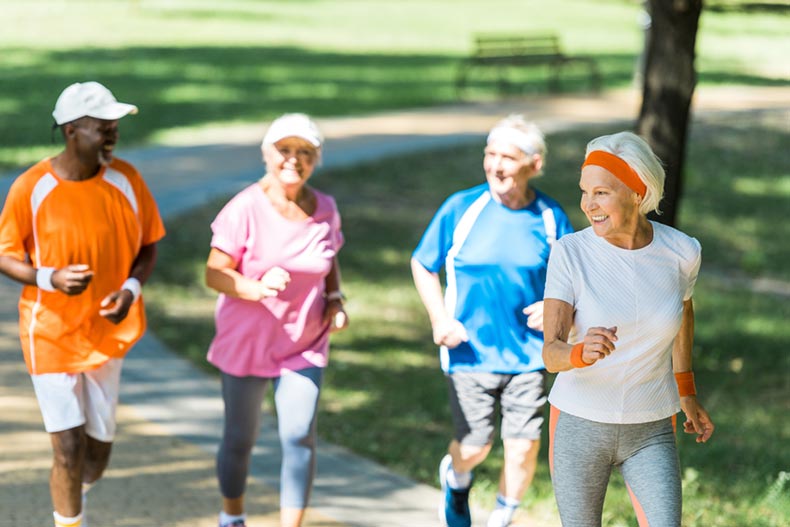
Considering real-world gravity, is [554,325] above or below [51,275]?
above

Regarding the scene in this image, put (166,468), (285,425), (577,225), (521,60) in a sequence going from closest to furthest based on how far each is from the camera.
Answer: (285,425), (166,468), (577,225), (521,60)

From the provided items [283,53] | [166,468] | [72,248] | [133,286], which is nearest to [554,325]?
[133,286]

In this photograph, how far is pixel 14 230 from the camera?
4867 mm

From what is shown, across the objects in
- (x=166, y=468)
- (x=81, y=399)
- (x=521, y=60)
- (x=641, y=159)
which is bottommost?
(x=521, y=60)

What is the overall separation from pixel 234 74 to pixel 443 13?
1736 centimetres

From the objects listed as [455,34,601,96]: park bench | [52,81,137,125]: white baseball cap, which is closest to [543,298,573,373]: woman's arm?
[52,81,137,125]: white baseball cap

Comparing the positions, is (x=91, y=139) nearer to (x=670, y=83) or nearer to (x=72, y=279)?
(x=72, y=279)

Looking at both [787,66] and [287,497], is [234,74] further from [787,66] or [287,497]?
[287,497]

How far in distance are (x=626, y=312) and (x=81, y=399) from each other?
2.31 m

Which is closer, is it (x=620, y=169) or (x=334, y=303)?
(x=620, y=169)

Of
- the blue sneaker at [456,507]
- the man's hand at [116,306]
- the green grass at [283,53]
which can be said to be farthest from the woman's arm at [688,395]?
the green grass at [283,53]

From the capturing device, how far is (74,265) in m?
4.83

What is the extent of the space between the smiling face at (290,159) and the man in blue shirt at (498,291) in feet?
1.87

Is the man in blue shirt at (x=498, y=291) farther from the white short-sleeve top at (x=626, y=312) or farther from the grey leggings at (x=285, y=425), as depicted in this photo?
the white short-sleeve top at (x=626, y=312)
